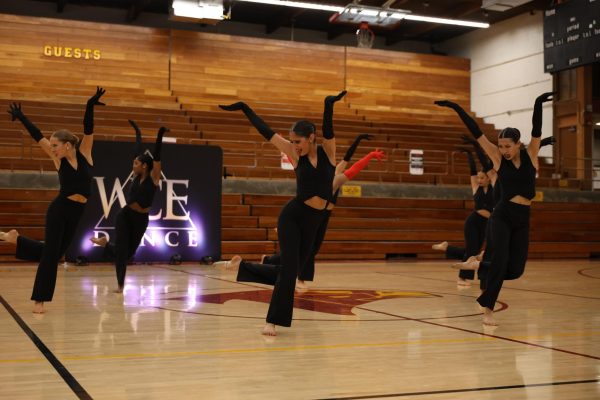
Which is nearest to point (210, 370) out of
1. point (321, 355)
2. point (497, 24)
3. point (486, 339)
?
point (321, 355)

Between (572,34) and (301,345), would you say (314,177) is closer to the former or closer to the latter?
(301,345)

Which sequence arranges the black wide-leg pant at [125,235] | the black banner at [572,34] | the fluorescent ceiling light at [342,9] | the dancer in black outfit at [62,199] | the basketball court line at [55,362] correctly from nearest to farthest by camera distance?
the basketball court line at [55,362] < the dancer in black outfit at [62,199] < the black wide-leg pant at [125,235] < the black banner at [572,34] < the fluorescent ceiling light at [342,9]

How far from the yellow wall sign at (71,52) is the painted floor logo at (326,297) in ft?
43.5

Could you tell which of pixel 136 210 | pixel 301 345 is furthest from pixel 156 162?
pixel 301 345

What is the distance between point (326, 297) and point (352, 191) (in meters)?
8.03

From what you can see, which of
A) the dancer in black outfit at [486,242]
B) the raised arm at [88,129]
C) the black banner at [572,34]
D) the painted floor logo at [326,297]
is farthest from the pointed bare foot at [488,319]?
the black banner at [572,34]

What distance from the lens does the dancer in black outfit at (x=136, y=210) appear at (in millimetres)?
8422

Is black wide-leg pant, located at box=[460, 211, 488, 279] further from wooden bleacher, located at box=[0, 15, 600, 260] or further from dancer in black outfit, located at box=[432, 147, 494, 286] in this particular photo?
wooden bleacher, located at box=[0, 15, 600, 260]

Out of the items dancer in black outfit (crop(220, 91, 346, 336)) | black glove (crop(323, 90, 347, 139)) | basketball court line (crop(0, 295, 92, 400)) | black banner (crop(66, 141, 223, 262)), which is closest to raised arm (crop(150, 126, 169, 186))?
basketball court line (crop(0, 295, 92, 400))

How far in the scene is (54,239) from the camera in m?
6.52

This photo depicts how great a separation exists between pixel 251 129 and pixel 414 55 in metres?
7.26

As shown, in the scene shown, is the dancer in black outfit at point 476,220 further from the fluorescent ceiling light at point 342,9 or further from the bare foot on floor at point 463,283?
the fluorescent ceiling light at point 342,9

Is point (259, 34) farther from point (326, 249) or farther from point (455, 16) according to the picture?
point (326, 249)

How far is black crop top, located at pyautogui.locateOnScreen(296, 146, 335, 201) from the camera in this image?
550 cm
